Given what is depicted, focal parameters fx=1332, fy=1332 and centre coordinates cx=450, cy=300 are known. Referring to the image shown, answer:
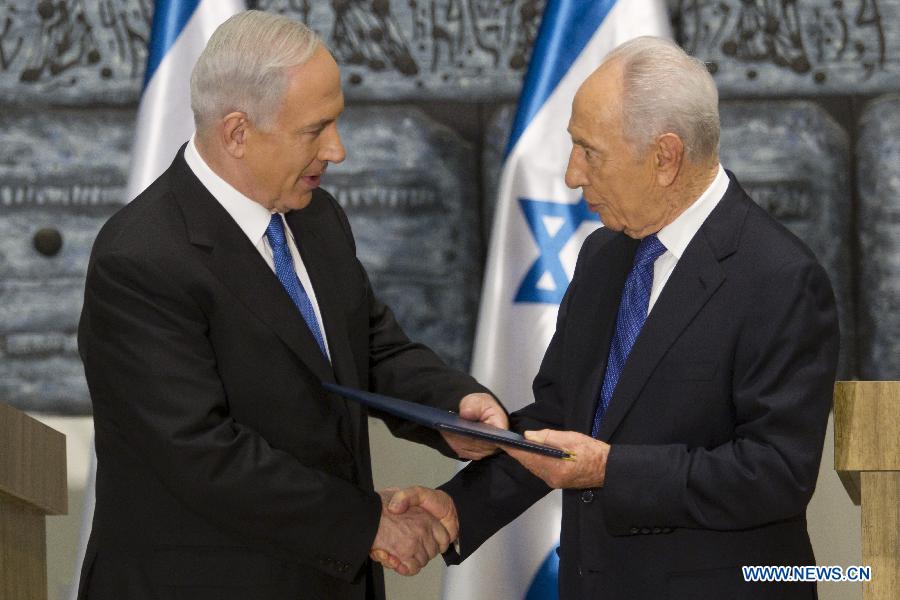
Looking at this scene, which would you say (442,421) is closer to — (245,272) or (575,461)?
(575,461)

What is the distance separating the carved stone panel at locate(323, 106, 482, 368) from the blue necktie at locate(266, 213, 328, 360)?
4.95 ft

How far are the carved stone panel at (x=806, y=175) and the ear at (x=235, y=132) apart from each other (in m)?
1.96

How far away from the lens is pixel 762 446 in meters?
2.04

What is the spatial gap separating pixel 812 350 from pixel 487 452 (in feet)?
2.39

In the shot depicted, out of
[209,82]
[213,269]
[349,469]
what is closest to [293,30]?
[209,82]

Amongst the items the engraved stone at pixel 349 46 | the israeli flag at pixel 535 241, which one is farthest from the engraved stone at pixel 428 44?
the israeli flag at pixel 535 241

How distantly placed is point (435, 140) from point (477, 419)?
5.33 ft

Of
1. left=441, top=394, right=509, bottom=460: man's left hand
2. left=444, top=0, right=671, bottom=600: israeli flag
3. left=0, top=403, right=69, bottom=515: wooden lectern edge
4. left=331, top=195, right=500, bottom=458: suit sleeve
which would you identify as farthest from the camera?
left=444, top=0, right=671, bottom=600: israeli flag

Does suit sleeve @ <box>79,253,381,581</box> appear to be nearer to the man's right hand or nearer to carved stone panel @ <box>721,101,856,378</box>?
the man's right hand

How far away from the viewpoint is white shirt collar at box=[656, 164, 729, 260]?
7.41 ft

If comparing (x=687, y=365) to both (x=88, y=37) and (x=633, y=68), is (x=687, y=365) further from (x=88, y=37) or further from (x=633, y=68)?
(x=88, y=37)

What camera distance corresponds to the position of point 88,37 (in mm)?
3979

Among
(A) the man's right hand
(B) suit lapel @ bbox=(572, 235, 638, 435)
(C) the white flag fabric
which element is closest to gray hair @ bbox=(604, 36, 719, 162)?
(B) suit lapel @ bbox=(572, 235, 638, 435)

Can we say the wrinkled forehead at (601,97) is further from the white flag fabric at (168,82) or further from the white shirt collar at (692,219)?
the white flag fabric at (168,82)
